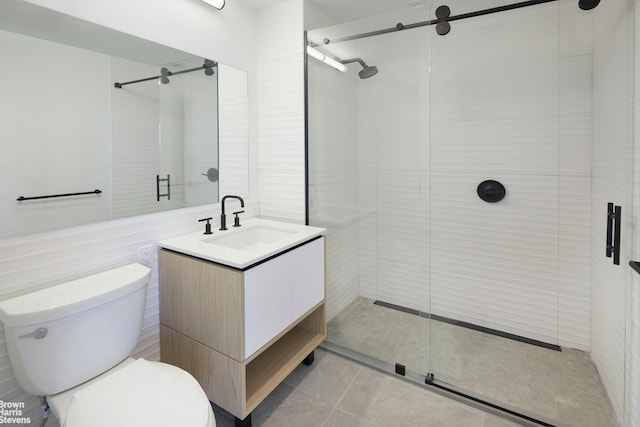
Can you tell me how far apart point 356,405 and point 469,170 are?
174 centimetres

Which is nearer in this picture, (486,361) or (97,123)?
(97,123)

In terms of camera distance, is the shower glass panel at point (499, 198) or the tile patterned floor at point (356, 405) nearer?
the tile patterned floor at point (356, 405)

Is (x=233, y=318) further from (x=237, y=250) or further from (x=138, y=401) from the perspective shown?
(x=138, y=401)

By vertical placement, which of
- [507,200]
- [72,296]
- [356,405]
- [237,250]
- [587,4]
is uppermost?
[587,4]

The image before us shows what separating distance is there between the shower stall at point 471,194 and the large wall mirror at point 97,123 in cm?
76

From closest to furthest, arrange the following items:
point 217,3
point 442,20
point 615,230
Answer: point 615,230 < point 217,3 < point 442,20

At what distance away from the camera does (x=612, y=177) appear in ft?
5.55

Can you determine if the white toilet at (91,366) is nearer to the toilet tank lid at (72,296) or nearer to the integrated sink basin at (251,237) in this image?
the toilet tank lid at (72,296)

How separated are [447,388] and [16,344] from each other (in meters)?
1.97

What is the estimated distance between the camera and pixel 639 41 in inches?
53.5

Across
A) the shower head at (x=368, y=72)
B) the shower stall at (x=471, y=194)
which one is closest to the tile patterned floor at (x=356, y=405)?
the shower stall at (x=471, y=194)

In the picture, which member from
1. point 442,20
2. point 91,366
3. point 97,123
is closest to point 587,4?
point 442,20

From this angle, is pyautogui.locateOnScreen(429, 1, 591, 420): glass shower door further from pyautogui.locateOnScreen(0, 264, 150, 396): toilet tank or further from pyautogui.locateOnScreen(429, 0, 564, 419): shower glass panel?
pyautogui.locateOnScreen(0, 264, 150, 396): toilet tank

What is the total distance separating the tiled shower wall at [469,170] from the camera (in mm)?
2113
